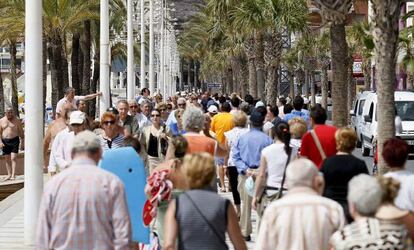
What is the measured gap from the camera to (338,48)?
2036cm

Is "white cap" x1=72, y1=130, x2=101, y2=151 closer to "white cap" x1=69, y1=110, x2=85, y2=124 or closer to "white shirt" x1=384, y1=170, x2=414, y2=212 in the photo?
"white shirt" x1=384, y1=170, x2=414, y2=212

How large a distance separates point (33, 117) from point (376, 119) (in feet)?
58.0

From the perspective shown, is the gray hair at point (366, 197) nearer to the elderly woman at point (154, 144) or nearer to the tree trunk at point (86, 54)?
the elderly woman at point (154, 144)

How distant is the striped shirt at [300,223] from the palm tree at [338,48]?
12.7 meters

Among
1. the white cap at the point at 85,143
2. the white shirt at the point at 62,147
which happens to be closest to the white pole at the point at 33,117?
the white shirt at the point at 62,147

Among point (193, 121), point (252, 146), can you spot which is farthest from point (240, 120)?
point (193, 121)

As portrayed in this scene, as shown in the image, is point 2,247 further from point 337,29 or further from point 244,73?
point 244,73

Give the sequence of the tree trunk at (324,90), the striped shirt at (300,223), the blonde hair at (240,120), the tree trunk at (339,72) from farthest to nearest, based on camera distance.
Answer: the tree trunk at (324,90)
the tree trunk at (339,72)
the blonde hair at (240,120)
the striped shirt at (300,223)

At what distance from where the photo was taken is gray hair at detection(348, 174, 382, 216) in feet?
20.7

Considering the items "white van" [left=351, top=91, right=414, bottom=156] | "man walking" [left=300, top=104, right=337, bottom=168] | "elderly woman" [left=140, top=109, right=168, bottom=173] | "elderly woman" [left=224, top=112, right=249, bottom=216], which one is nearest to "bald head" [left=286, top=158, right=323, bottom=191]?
"man walking" [left=300, top=104, right=337, bottom=168]

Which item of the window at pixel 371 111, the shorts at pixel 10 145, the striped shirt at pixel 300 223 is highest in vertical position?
the window at pixel 371 111

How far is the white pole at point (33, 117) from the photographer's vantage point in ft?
43.1

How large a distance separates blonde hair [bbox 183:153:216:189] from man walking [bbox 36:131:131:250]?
0.71 meters

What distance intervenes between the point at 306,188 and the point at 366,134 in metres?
24.5
